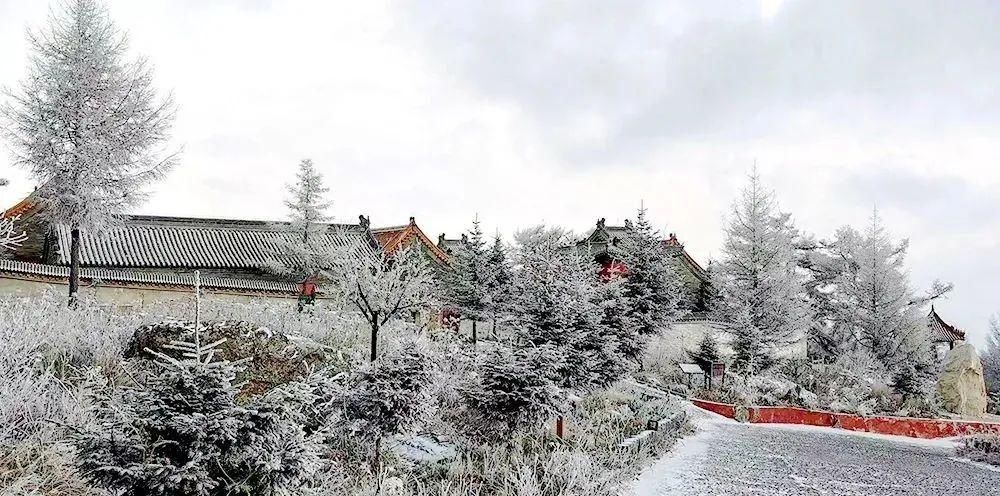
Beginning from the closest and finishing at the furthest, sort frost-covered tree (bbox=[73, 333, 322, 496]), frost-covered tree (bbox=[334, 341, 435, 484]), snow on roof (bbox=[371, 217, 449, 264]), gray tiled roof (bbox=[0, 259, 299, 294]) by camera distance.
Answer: frost-covered tree (bbox=[73, 333, 322, 496]), frost-covered tree (bbox=[334, 341, 435, 484]), gray tiled roof (bbox=[0, 259, 299, 294]), snow on roof (bbox=[371, 217, 449, 264])

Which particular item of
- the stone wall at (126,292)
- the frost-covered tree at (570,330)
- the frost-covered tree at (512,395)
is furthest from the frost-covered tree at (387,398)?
the stone wall at (126,292)

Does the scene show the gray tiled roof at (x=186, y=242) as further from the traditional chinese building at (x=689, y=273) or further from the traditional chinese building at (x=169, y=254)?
the traditional chinese building at (x=689, y=273)

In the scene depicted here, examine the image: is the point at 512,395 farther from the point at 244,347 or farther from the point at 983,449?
the point at 983,449

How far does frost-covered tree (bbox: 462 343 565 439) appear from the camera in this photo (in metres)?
7.03

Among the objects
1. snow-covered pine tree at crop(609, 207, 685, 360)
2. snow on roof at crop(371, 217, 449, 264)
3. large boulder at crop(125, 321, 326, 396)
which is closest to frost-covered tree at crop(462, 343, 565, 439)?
large boulder at crop(125, 321, 326, 396)

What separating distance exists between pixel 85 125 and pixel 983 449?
15722 mm

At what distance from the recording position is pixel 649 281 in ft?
58.2

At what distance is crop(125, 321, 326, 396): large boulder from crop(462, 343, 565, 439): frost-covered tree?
1731mm

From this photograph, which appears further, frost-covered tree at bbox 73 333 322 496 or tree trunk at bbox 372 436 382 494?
tree trunk at bbox 372 436 382 494

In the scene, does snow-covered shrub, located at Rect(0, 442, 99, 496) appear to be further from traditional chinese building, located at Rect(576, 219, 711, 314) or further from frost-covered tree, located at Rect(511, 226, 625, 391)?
traditional chinese building, located at Rect(576, 219, 711, 314)

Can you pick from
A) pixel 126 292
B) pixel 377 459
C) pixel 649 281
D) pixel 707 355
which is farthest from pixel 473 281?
pixel 377 459

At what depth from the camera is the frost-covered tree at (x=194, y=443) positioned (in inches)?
131

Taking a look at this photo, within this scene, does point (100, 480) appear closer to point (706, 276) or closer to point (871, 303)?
point (871, 303)

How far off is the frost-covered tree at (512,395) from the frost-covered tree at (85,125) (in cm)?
921
